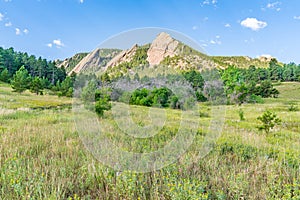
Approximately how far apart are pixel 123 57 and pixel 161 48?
1.15m

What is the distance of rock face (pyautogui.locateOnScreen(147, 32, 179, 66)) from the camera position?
5539 mm

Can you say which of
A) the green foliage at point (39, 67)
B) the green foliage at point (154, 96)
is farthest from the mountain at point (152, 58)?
the green foliage at point (39, 67)

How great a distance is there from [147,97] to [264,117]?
5197 mm

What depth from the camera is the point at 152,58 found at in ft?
21.0

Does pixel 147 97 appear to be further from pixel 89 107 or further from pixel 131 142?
pixel 131 142

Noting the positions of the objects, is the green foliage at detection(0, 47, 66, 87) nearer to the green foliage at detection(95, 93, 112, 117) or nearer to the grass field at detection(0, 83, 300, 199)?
the green foliage at detection(95, 93, 112, 117)

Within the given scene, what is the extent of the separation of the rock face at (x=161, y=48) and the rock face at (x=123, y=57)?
479mm

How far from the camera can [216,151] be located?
515 cm

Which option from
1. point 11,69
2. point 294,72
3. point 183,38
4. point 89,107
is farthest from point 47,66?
point 294,72

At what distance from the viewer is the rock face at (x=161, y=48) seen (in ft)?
18.2

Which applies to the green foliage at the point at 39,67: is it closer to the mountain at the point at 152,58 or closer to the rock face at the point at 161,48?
the mountain at the point at 152,58

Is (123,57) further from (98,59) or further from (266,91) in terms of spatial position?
(266,91)

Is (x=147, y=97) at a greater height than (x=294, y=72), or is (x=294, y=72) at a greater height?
(x=294, y=72)

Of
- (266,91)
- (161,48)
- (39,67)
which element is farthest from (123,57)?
(39,67)
